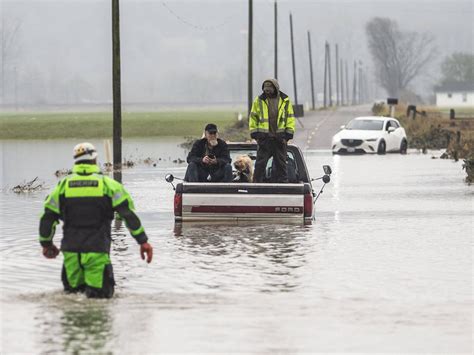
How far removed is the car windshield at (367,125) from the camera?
5194 centimetres

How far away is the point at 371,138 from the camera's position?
50.6 meters

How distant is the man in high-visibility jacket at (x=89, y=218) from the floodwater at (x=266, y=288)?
31 centimetres

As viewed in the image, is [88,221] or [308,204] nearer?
[88,221]

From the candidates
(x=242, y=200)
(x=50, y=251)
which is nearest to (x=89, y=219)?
(x=50, y=251)

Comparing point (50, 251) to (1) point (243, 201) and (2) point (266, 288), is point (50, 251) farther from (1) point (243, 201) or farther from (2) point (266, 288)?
(1) point (243, 201)

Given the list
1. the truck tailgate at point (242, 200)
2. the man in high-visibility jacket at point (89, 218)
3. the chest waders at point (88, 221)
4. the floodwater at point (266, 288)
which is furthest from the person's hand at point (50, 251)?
the truck tailgate at point (242, 200)

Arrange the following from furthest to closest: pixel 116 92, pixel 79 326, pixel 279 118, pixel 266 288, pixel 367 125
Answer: pixel 367 125 → pixel 116 92 → pixel 279 118 → pixel 266 288 → pixel 79 326

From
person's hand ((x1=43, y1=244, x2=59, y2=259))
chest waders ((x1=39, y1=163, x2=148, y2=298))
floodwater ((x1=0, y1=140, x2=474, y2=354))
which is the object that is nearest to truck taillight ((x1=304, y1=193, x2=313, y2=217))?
floodwater ((x1=0, y1=140, x2=474, y2=354))

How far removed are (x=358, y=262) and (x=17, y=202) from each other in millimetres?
11782

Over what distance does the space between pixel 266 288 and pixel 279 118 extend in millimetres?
7455

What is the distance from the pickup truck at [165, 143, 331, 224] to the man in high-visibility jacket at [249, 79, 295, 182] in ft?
2.43

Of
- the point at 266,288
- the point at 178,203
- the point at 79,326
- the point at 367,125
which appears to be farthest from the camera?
the point at 367,125

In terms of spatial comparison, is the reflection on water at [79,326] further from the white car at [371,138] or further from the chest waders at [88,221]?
the white car at [371,138]

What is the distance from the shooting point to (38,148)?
59969mm
